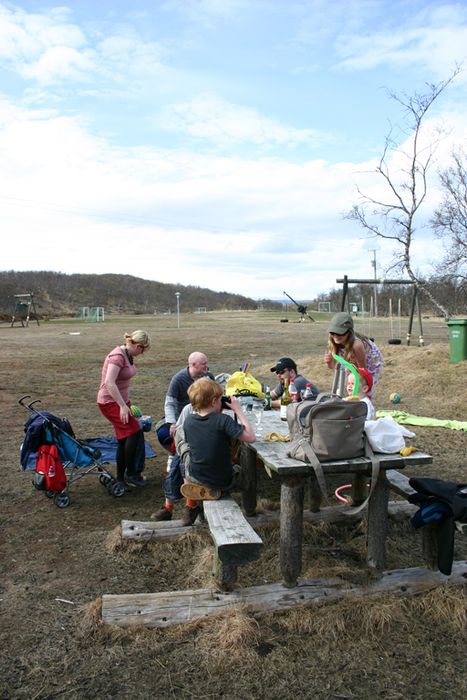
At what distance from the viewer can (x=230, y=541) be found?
309cm

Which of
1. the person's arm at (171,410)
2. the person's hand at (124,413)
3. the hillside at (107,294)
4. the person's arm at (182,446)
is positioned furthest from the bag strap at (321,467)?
the hillside at (107,294)

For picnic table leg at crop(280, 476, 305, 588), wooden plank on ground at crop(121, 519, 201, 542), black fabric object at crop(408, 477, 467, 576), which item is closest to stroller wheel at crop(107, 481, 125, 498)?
wooden plank on ground at crop(121, 519, 201, 542)

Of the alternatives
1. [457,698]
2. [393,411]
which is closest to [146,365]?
[393,411]

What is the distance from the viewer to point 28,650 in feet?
9.93

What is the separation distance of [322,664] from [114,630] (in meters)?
1.14

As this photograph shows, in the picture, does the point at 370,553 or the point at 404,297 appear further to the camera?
the point at 404,297

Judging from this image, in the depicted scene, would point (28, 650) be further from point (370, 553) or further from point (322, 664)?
point (370, 553)

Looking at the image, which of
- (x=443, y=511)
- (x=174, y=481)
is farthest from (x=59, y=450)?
(x=443, y=511)

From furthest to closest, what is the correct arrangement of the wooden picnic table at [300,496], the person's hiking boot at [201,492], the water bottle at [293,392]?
the water bottle at [293,392] < the person's hiking boot at [201,492] < the wooden picnic table at [300,496]

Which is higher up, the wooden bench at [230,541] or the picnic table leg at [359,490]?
the wooden bench at [230,541]

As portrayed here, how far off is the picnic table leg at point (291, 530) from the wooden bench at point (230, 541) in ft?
0.86

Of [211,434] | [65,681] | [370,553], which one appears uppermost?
[211,434]

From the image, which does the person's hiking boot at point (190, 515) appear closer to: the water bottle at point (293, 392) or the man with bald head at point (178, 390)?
the man with bald head at point (178, 390)

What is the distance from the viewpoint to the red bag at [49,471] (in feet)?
15.9
